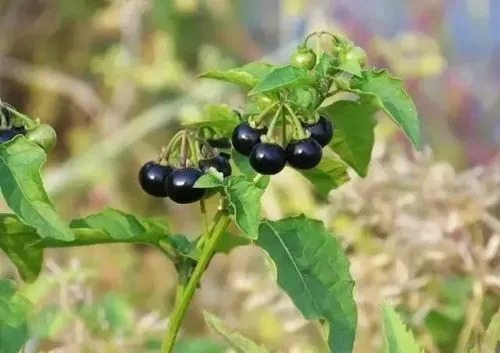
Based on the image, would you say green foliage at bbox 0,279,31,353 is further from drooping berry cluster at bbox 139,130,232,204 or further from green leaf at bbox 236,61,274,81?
green leaf at bbox 236,61,274,81

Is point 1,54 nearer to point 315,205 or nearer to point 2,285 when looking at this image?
point 315,205

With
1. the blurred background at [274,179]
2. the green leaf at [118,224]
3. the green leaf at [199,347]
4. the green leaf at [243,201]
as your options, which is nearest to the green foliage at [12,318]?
the green leaf at [118,224]

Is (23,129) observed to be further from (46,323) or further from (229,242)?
(46,323)

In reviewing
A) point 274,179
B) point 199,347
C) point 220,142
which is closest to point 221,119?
point 220,142

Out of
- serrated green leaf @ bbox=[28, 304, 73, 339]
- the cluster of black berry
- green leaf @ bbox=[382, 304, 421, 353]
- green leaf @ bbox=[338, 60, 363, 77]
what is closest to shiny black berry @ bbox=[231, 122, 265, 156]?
the cluster of black berry

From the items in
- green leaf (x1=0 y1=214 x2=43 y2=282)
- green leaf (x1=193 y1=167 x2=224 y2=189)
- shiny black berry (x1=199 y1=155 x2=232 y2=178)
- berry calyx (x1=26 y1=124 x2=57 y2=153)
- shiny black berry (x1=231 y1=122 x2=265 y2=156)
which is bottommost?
green leaf (x1=0 y1=214 x2=43 y2=282)

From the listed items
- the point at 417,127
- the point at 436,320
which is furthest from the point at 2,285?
the point at 436,320
